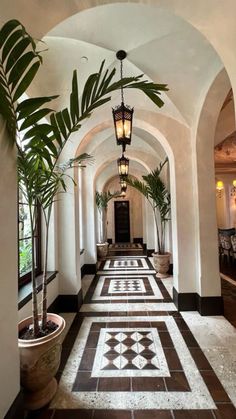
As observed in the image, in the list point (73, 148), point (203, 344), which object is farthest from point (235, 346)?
point (73, 148)

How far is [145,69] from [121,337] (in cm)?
345

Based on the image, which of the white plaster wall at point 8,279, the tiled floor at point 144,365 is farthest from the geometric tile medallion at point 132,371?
the white plaster wall at point 8,279

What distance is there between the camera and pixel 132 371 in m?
A: 2.30

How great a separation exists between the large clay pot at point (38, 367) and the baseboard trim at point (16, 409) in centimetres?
16

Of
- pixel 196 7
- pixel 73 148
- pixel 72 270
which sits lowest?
pixel 72 270

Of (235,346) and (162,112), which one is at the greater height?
(162,112)

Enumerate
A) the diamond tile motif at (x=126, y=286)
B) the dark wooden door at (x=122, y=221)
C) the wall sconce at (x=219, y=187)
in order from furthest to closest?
the dark wooden door at (x=122, y=221), the wall sconce at (x=219, y=187), the diamond tile motif at (x=126, y=286)

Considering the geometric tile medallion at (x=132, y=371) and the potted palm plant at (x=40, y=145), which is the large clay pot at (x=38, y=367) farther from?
the geometric tile medallion at (x=132, y=371)

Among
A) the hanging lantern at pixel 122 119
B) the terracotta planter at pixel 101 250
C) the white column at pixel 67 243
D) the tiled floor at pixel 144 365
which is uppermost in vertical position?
the hanging lantern at pixel 122 119

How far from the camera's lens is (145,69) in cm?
314

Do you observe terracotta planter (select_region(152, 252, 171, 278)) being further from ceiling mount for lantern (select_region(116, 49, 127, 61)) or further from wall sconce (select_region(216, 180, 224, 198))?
wall sconce (select_region(216, 180, 224, 198))

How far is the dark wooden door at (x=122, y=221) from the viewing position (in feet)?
47.9

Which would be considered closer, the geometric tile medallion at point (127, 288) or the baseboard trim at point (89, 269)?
the geometric tile medallion at point (127, 288)

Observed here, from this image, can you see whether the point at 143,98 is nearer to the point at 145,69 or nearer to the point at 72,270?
the point at 145,69
